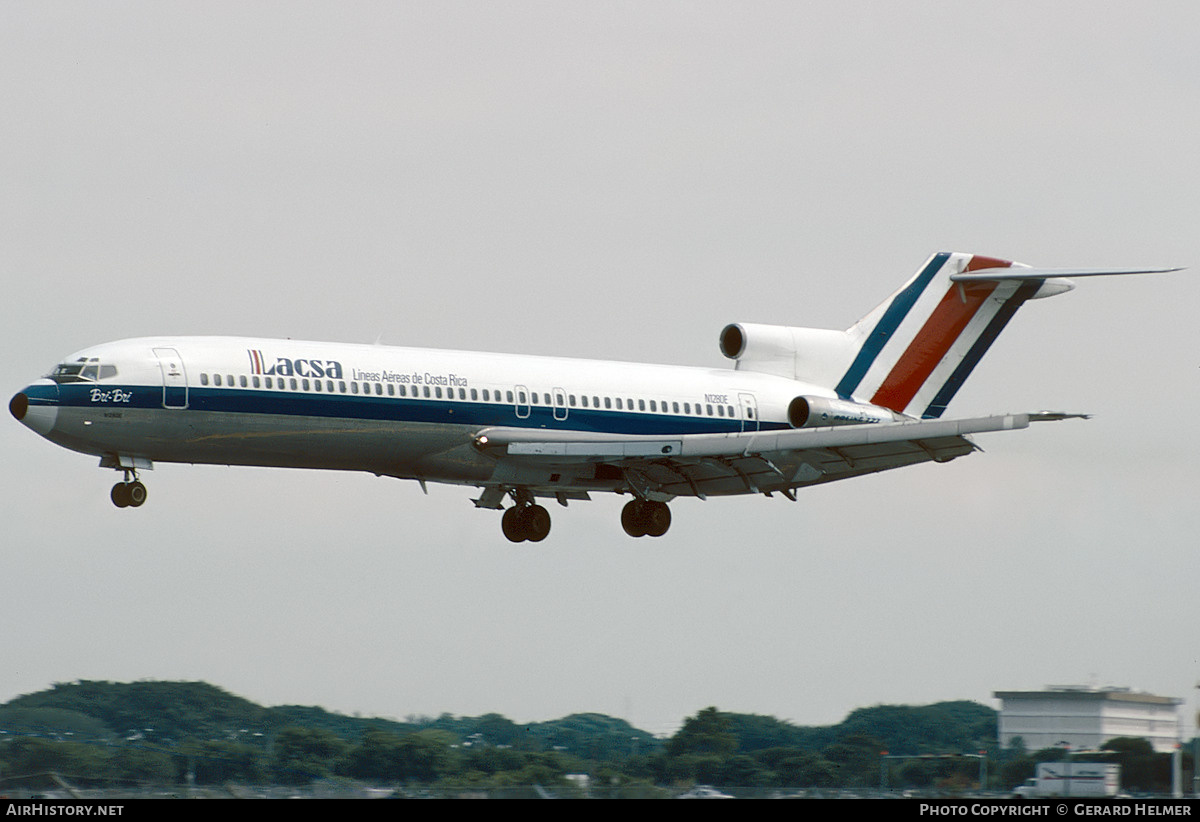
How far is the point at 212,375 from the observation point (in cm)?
3853

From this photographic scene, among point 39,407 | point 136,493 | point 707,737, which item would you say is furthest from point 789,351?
point 39,407

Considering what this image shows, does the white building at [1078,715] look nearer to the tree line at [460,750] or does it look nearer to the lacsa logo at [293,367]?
the tree line at [460,750]

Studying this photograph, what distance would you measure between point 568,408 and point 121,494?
1049 centimetres

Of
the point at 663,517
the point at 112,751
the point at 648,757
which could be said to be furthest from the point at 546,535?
the point at 112,751

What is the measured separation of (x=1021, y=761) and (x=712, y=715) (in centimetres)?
711

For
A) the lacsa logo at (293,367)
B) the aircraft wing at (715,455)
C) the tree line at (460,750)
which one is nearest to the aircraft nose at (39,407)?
the lacsa logo at (293,367)

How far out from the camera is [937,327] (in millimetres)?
49938

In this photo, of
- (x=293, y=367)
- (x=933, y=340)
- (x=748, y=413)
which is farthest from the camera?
(x=933, y=340)

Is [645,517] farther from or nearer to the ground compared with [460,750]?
farther from the ground

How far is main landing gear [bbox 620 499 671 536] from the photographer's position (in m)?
46.6

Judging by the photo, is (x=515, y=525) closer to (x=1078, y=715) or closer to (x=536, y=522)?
(x=536, y=522)

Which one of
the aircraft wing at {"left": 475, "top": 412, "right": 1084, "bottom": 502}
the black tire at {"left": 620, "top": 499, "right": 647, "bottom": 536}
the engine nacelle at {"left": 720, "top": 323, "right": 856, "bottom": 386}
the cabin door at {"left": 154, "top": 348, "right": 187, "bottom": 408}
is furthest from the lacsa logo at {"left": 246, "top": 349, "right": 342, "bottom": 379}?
the engine nacelle at {"left": 720, "top": 323, "right": 856, "bottom": 386}

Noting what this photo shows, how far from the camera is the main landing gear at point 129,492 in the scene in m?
39.2
